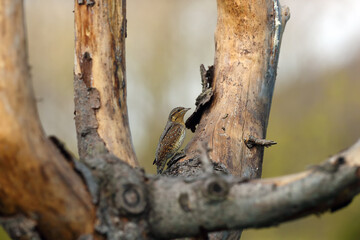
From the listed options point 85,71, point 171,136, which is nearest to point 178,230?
point 85,71

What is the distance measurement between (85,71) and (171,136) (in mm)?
2577

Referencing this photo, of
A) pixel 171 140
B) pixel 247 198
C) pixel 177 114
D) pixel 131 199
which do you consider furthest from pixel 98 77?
pixel 177 114

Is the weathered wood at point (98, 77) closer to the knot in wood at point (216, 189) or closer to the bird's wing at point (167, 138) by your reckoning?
the knot in wood at point (216, 189)

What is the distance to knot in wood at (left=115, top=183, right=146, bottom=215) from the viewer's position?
77.8 inches

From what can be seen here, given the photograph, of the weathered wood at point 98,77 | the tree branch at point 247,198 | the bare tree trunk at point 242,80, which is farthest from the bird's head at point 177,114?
the tree branch at point 247,198

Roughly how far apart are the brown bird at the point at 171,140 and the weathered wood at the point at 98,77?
223cm

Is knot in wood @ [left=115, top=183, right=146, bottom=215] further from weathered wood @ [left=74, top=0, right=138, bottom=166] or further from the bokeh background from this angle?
the bokeh background

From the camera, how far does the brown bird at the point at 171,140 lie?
506 centimetres

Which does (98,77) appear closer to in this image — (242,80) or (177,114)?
(242,80)

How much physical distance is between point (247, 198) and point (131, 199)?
455 millimetres

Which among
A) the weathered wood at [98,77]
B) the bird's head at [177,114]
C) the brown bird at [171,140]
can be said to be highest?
the weathered wood at [98,77]

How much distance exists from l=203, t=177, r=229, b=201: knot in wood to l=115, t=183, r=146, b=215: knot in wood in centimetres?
26

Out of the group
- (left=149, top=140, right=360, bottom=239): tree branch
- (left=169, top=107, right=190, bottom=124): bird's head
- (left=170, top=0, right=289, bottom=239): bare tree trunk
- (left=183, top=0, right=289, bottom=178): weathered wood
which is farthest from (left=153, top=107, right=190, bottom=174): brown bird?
(left=149, top=140, right=360, bottom=239): tree branch

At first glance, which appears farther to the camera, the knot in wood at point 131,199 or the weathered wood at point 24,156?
the knot in wood at point 131,199
